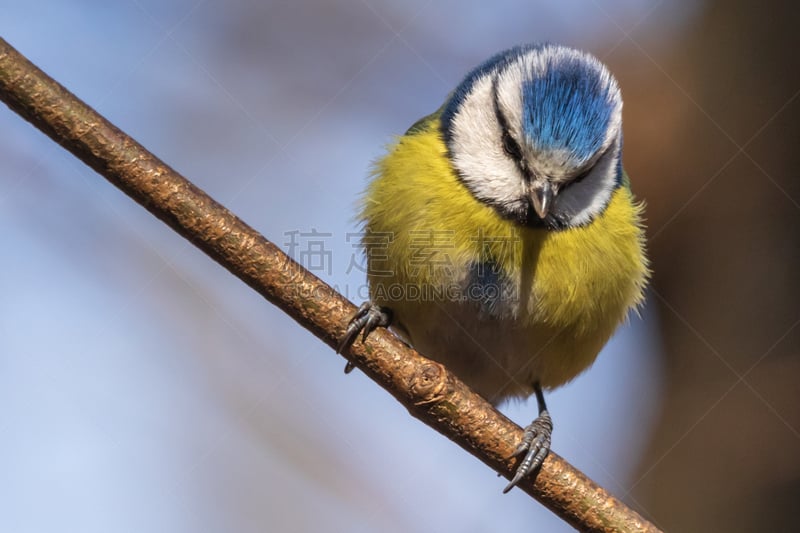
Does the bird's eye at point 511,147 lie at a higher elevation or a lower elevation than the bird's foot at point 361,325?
higher

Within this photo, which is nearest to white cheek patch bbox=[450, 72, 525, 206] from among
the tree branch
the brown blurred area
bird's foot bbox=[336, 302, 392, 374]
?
bird's foot bbox=[336, 302, 392, 374]

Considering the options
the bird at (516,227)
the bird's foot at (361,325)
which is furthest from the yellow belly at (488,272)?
the bird's foot at (361,325)

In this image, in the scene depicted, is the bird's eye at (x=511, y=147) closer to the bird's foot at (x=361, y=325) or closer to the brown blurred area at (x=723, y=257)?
the bird's foot at (x=361, y=325)

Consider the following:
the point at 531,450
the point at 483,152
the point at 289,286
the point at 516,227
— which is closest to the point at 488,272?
the point at 516,227

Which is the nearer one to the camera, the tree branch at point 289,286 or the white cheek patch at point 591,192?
the tree branch at point 289,286

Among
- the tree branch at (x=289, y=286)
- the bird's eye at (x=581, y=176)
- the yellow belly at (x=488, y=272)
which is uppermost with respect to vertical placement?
the bird's eye at (x=581, y=176)

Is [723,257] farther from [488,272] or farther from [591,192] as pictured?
[488,272]

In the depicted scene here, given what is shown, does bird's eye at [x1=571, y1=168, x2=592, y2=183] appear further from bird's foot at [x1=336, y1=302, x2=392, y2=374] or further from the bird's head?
bird's foot at [x1=336, y1=302, x2=392, y2=374]
